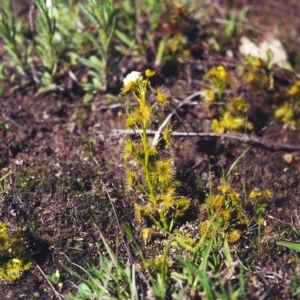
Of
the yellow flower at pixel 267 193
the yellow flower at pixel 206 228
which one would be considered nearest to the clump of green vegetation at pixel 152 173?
the yellow flower at pixel 206 228

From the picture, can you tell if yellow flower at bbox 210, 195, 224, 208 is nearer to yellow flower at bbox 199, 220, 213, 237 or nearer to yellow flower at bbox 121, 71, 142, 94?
yellow flower at bbox 199, 220, 213, 237

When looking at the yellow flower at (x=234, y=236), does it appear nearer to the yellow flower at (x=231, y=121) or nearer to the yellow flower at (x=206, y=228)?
the yellow flower at (x=206, y=228)

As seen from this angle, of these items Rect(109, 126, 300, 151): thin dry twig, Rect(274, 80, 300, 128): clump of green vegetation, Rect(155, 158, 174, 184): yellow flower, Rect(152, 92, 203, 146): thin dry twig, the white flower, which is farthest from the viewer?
Rect(274, 80, 300, 128): clump of green vegetation

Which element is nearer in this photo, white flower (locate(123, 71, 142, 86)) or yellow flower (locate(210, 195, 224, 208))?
white flower (locate(123, 71, 142, 86))

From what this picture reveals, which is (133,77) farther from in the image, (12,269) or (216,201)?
(12,269)

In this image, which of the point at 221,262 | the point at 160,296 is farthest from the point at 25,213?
the point at 221,262

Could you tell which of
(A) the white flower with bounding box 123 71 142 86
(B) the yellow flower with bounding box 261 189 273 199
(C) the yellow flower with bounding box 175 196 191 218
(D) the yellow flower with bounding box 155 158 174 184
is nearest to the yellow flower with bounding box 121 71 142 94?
(A) the white flower with bounding box 123 71 142 86

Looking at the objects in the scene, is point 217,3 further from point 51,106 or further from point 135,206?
point 135,206

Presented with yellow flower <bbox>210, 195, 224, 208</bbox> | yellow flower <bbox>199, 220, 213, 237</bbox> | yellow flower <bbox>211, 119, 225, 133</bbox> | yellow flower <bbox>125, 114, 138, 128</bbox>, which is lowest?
yellow flower <bbox>199, 220, 213, 237</bbox>
